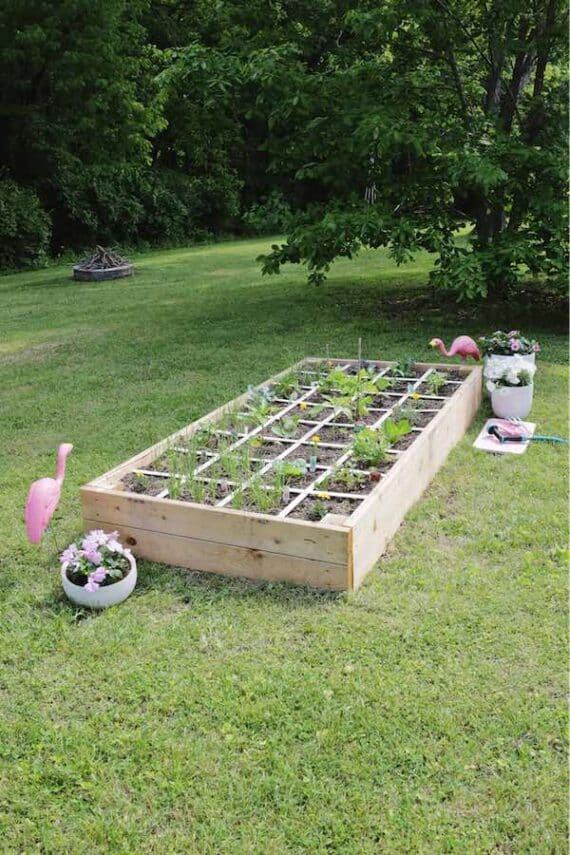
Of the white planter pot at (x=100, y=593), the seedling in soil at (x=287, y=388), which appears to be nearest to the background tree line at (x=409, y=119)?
the seedling in soil at (x=287, y=388)

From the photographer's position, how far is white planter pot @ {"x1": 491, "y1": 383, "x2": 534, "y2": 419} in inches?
191

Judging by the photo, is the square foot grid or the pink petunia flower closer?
the pink petunia flower

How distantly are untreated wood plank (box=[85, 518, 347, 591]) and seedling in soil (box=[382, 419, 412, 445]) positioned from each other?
3.35ft

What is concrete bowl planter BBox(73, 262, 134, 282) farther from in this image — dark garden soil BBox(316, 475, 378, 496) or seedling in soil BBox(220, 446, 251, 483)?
dark garden soil BBox(316, 475, 378, 496)

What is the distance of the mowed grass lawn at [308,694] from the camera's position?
2.06 meters

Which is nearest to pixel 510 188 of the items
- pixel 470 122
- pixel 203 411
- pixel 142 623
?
pixel 470 122

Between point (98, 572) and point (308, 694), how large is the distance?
0.97 meters

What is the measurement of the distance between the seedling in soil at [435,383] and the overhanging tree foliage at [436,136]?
190 centimetres

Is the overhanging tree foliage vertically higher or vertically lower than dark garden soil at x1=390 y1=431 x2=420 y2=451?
higher

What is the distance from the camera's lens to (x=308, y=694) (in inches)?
99.3

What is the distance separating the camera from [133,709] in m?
2.50

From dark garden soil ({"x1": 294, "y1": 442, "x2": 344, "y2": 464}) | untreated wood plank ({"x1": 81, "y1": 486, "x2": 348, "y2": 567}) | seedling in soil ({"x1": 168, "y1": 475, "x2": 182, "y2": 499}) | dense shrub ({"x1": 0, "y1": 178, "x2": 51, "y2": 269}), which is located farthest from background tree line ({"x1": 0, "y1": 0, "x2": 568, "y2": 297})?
dense shrub ({"x1": 0, "y1": 178, "x2": 51, "y2": 269})

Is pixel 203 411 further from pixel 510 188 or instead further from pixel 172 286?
pixel 172 286

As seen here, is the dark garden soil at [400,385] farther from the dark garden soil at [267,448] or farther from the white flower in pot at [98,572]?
the white flower in pot at [98,572]
